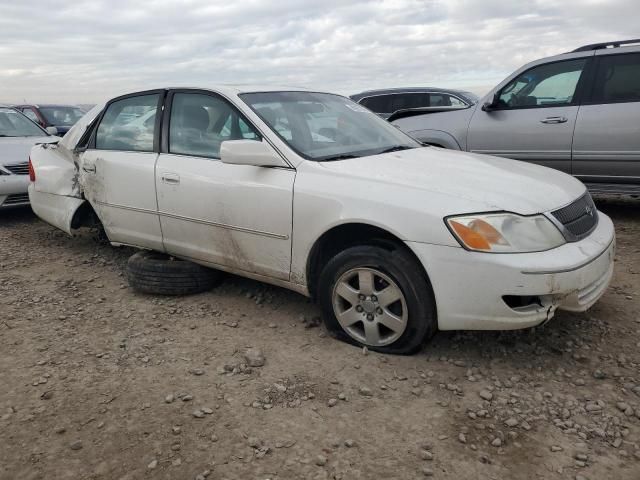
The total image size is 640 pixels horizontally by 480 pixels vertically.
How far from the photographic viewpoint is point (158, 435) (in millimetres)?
2518

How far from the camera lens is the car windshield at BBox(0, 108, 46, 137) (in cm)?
791

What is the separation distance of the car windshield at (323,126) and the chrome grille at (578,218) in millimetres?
1223

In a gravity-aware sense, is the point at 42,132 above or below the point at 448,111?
below

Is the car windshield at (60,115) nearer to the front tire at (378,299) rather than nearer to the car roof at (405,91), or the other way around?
the car roof at (405,91)

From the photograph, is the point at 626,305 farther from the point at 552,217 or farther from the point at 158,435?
the point at 158,435

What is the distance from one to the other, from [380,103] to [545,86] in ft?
19.1

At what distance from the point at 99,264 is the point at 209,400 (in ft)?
8.93

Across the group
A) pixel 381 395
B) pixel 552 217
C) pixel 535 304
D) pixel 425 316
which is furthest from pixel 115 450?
pixel 552 217

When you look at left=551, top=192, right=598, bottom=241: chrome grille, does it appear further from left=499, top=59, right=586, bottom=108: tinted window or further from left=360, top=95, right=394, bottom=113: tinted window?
left=360, top=95, right=394, bottom=113: tinted window

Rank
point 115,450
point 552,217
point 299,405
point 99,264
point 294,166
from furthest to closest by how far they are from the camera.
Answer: point 99,264
point 294,166
point 552,217
point 299,405
point 115,450

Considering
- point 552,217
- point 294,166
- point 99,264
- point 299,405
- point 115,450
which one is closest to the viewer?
point 115,450

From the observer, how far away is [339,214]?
3.12 meters

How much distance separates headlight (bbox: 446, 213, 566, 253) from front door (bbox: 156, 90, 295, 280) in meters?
1.03

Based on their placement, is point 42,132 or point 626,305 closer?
point 626,305
